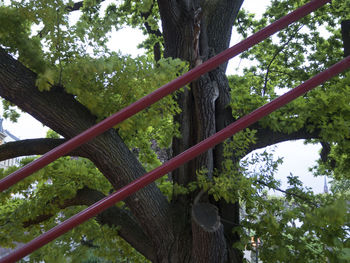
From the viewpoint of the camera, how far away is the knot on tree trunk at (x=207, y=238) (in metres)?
3.28

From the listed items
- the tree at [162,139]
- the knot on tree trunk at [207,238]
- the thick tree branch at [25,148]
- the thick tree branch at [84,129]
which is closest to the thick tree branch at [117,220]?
the tree at [162,139]

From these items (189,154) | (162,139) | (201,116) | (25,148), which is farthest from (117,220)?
(189,154)

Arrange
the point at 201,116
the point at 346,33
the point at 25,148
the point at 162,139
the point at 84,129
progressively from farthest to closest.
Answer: the point at 162,139
the point at 346,33
the point at 201,116
the point at 25,148
the point at 84,129

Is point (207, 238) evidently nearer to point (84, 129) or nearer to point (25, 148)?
point (84, 129)

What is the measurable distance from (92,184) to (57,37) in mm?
2148

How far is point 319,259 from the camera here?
3.37m

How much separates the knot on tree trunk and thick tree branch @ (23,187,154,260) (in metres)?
0.77

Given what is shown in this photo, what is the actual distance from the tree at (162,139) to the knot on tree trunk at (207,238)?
0.04ft

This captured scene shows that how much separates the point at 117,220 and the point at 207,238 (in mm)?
1344

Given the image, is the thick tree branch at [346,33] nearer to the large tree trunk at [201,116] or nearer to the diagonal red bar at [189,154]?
the large tree trunk at [201,116]

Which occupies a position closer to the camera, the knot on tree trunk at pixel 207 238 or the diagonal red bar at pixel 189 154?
the diagonal red bar at pixel 189 154

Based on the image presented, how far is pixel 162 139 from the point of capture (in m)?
4.49

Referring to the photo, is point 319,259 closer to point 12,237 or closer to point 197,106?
point 197,106

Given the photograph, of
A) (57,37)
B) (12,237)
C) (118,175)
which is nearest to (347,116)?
(118,175)
